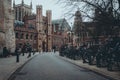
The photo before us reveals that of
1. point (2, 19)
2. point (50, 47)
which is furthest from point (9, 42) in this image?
point (50, 47)

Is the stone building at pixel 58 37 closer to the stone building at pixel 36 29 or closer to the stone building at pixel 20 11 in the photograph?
the stone building at pixel 36 29

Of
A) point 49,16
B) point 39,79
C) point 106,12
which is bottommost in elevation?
point 39,79

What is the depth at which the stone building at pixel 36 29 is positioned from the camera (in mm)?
87250

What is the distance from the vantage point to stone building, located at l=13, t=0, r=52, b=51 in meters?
87.2

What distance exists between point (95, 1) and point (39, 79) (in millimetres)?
7918

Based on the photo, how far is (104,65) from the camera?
19641 mm

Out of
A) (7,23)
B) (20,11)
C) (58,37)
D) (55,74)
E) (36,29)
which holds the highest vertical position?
(20,11)

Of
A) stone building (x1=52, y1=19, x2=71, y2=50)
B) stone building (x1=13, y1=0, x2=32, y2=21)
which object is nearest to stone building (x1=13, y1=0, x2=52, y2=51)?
stone building (x1=13, y1=0, x2=32, y2=21)

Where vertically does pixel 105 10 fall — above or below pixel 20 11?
below

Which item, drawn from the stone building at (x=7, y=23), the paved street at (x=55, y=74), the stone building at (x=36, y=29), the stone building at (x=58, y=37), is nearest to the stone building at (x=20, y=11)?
the stone building at (x=36, y=29)

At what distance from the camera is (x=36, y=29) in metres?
98.6

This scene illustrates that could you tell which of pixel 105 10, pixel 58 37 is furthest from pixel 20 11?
pixel 105 10

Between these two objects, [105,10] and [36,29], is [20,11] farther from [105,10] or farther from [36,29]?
[105,10]

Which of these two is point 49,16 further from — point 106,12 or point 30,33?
point 106,12
